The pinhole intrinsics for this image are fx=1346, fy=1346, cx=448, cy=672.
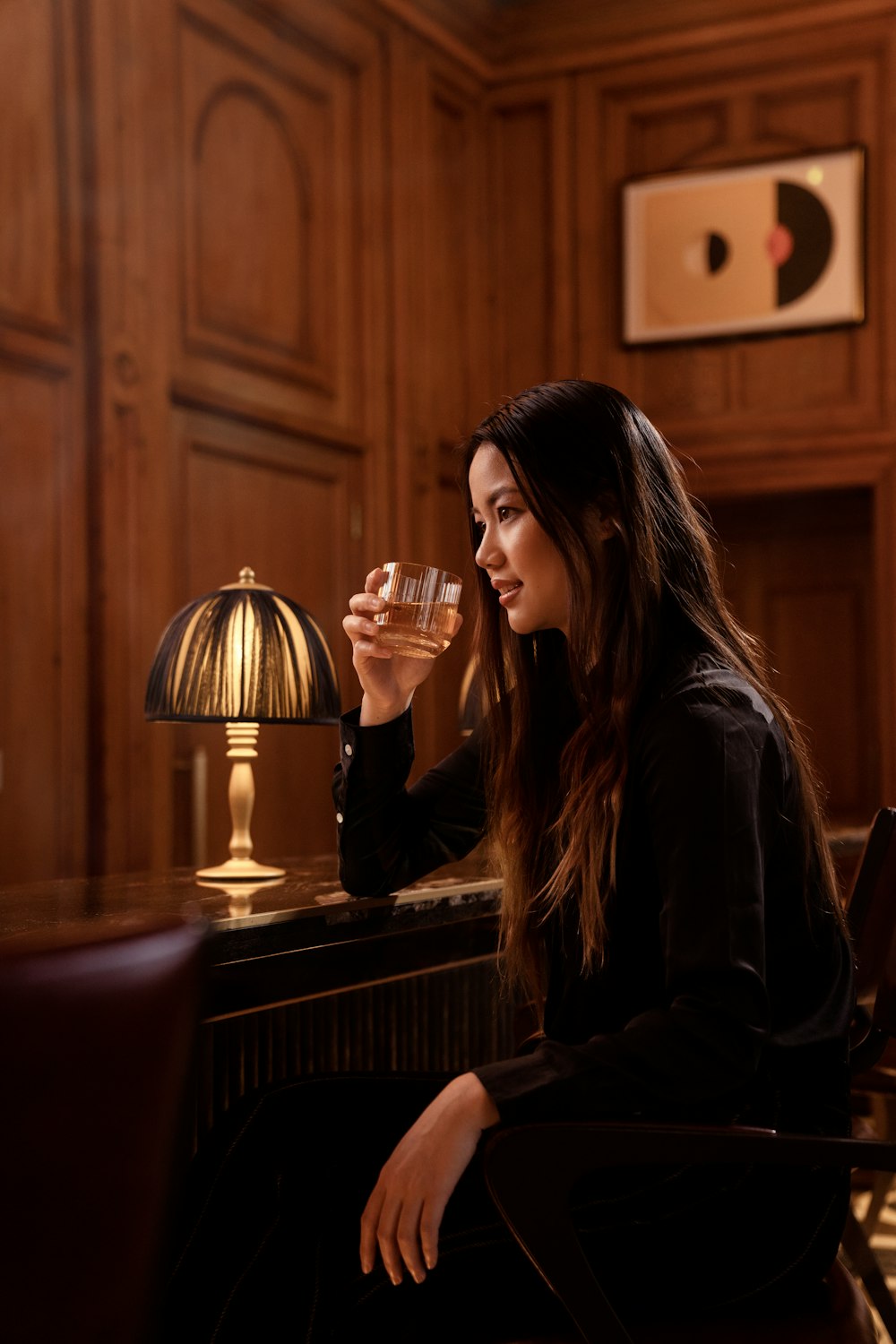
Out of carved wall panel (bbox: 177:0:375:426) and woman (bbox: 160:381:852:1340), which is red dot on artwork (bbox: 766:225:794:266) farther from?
woman (bbox: 160:381:852:1340)

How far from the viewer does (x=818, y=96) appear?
4758mm

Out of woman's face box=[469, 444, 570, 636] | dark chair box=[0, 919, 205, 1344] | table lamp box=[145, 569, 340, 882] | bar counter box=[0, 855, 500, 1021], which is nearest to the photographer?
dark chair box=[0, 919, 205, 1344]

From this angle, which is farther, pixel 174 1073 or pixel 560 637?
pixel 560 637

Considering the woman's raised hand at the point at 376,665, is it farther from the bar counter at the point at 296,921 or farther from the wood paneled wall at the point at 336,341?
the wood paneled wall at the point at 336,341

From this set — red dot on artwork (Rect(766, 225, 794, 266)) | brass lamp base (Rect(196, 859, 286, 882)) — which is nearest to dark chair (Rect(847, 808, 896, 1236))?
brass lamp base (Rect(196, 859, 286, 882))

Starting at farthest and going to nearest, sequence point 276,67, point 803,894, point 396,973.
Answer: point 276,67 < point 396,973 < point 803,894

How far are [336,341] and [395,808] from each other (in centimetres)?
302

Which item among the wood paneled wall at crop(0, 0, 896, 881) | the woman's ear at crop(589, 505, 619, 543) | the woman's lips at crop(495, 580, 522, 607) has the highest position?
the wood paneled wall at crop(0, 0, 896, 881)

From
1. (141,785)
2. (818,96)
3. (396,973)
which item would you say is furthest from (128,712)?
(818,96)

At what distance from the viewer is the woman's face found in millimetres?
1352

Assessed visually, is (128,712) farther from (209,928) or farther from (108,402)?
(209,928)

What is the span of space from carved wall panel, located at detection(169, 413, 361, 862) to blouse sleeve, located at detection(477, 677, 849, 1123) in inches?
101

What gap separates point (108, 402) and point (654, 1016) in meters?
2.71

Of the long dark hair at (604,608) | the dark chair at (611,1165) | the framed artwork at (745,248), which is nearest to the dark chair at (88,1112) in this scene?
the dark chair at (611,1165)
